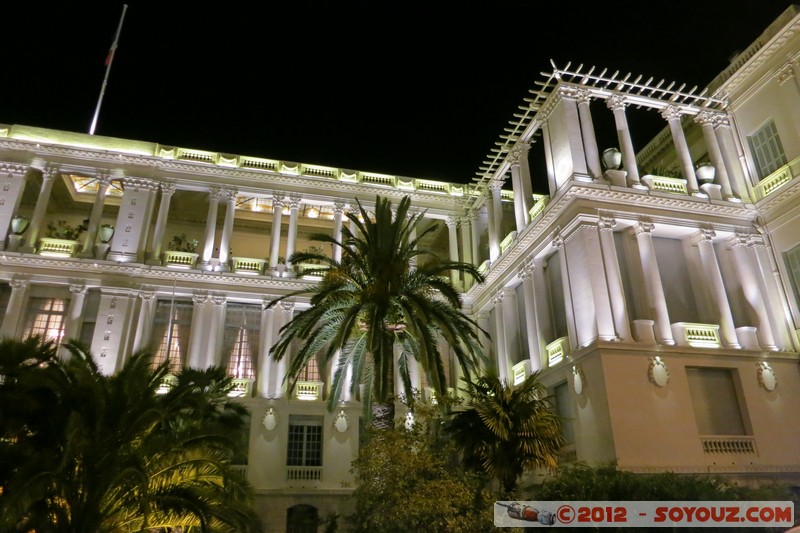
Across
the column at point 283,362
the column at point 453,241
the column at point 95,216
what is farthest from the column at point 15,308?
the column at point 453,241

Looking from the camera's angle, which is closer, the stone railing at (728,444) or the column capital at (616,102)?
A: the stone railing at (728,444)

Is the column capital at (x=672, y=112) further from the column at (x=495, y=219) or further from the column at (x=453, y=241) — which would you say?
the column at (x=453, y=241)

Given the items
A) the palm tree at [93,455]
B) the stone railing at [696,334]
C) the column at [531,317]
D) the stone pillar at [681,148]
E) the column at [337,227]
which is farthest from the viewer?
the column at [337,227]

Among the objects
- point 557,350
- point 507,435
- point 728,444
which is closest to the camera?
point 507,435

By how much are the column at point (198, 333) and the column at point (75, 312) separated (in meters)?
5.22

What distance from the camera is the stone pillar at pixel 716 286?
2356cm

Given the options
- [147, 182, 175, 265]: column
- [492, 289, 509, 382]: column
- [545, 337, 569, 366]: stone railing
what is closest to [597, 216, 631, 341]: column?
[545, 337, 569, 366]: stone railing

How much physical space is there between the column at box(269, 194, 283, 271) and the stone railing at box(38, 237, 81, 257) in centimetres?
984

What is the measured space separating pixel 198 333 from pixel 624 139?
72.9ft

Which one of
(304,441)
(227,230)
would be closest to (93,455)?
(304,441)

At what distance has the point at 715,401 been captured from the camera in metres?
22.5

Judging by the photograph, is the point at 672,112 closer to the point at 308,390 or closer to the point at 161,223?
the point at 308,390

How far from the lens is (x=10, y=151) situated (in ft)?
105

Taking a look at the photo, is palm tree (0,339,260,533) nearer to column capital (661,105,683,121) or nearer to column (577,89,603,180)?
column (577,89,603,180)
